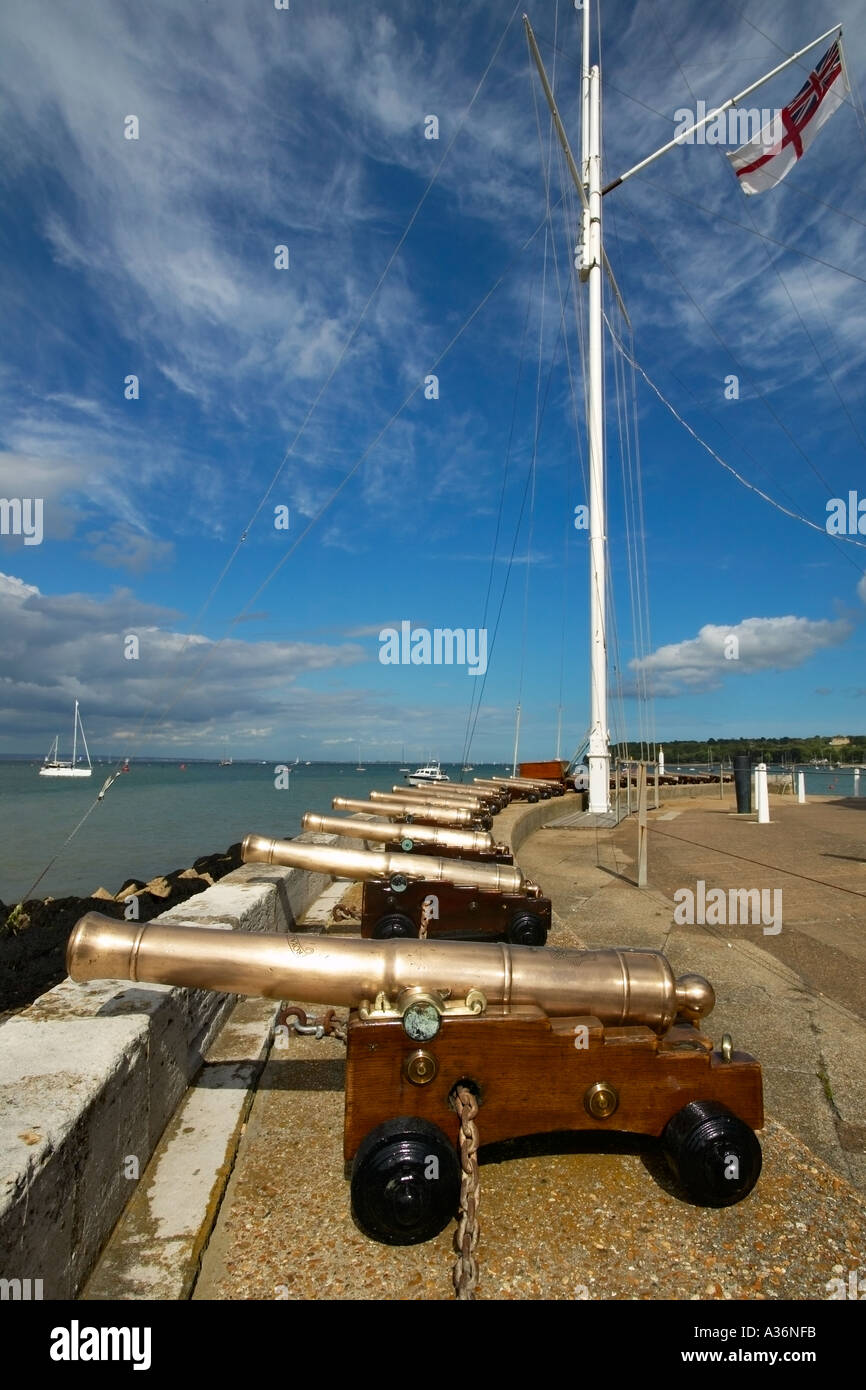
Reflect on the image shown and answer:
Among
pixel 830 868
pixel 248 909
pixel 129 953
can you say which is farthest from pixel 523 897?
pixel 830 868

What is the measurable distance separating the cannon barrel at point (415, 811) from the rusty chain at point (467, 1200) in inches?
220

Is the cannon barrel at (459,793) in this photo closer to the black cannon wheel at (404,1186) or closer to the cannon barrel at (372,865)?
the cannon barrel at (372,865)

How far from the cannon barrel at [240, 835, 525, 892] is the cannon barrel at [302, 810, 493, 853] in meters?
1.23

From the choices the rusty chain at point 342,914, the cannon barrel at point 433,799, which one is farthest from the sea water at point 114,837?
the rusty chain at point 342,914

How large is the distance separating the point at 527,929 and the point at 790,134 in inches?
646

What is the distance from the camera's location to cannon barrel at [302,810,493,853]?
689 centimetres

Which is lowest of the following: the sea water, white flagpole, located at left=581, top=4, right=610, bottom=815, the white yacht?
the sea water

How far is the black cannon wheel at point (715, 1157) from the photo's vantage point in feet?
8.05

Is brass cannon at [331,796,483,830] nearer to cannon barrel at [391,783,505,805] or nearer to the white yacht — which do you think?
cannon barrel at [391,783,505,805]

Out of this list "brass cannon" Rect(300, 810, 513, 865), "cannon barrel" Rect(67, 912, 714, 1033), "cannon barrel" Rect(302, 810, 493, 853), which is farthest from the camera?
"cannon barrel" Rect(302, 810, 493, 853)

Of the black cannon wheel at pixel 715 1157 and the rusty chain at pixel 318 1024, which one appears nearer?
the black cannon wheel at pixel 715 1157

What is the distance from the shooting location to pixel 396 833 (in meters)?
6.90

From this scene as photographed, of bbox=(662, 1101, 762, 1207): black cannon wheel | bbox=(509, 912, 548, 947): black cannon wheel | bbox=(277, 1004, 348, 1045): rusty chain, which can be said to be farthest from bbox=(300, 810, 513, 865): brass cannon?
bbox=(662, 1101, 762, 1207): black cannon wheel
